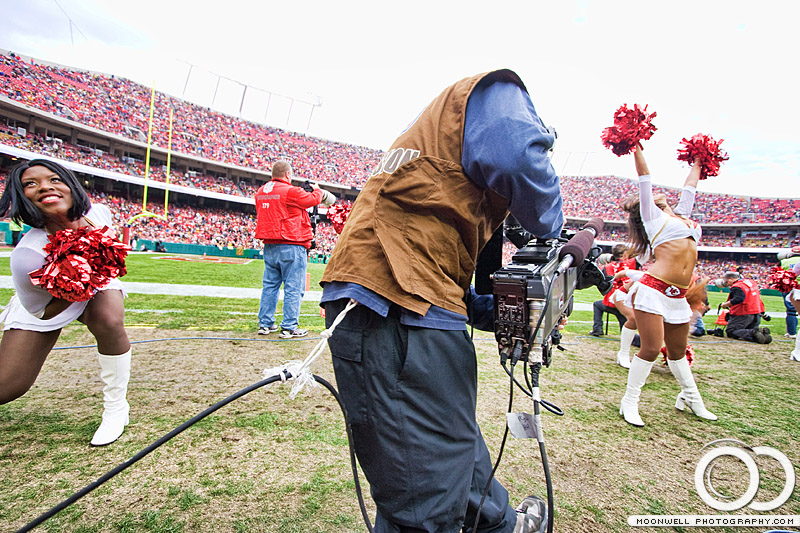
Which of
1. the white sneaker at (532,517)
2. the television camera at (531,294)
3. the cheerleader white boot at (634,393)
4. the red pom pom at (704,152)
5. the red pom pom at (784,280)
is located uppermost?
the red pom pom at (704,152)

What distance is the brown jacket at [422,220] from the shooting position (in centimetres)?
112

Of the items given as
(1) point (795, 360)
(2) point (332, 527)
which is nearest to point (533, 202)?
(2) point (332, 527)

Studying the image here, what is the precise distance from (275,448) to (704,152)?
4.08 metres

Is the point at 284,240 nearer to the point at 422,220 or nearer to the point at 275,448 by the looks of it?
the point at 275,448

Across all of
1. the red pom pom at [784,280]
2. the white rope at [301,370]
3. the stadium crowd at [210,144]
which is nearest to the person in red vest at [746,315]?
Result: the red pom pom at [784,280]

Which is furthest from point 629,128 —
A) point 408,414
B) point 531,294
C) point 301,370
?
point 301,370

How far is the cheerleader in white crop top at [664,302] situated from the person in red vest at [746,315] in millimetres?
5682

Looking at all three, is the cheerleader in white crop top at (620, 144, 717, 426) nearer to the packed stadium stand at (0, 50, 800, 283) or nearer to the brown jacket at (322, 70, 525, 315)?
the brown jacket at (322, 70, 525, 315)

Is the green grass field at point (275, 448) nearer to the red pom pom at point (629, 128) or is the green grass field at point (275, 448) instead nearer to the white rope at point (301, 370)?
the white rope at point (301, 370)

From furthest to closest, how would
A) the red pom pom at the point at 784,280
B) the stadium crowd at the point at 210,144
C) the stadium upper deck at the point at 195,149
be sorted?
the stadium crowd at the point at 210,144, the stadium upper deck at the point at 195,149, the red pom pom at the point at 784,280

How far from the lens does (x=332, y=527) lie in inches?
65.2

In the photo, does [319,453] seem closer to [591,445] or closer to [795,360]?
[591,445]

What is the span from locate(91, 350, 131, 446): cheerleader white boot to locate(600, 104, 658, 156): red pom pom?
3.47 meters

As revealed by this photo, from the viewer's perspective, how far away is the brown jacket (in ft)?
3.68
